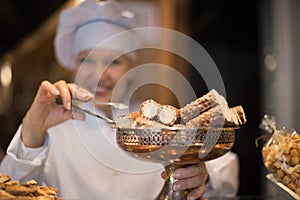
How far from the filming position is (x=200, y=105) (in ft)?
1.88

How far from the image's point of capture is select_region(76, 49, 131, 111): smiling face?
1.12 metres

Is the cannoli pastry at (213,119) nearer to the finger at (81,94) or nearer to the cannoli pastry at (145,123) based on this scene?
the cannoli pastry at (145,123)

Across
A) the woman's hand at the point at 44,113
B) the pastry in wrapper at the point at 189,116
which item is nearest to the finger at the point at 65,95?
the woman's hand at the point at 44,113

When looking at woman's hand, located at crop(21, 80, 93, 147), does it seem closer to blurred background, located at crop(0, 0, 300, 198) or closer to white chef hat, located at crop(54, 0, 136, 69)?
white chef hat, located at crop(54, 0, 136, 69)

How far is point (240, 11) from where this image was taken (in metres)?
2.14

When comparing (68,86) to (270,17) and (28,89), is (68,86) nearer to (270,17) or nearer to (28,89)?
(270,17)

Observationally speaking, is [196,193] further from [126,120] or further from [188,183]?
[126,120]

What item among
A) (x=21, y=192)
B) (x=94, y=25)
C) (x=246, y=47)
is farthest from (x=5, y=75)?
(x=21, y=192)

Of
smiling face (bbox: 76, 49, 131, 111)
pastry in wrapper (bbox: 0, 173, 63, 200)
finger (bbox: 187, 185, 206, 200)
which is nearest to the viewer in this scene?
pastry in wrapper (bbox: 0, 173, 63, 200)

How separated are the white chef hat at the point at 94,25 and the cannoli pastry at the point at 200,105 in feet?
1.96

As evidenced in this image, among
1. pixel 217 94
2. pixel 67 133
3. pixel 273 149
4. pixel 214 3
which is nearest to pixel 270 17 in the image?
pixel 214 3

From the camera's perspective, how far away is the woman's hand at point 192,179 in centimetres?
63

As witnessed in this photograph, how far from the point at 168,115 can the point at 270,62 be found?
59.8 inches

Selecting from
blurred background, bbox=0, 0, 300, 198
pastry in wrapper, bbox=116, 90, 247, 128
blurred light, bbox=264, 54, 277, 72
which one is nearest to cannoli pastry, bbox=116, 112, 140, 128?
pastry in wrapper, bbox=116, 90, 247, 128
